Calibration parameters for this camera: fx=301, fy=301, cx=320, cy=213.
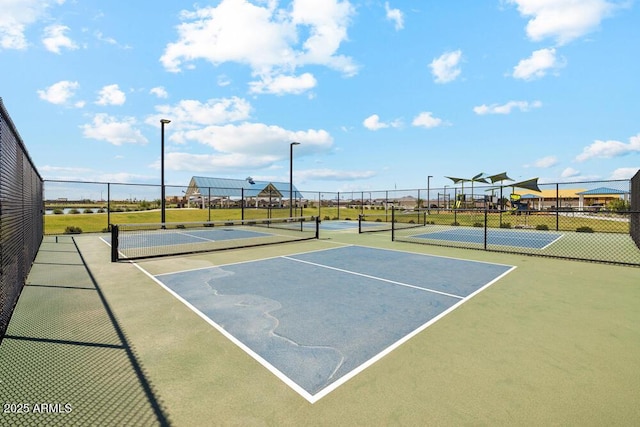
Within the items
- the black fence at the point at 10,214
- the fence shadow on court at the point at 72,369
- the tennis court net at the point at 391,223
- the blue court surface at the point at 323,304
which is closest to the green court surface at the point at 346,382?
the fence shadow on court at the point at 72,369

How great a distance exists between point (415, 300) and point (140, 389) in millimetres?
4428

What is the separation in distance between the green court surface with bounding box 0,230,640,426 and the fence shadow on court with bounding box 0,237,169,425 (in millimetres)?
15

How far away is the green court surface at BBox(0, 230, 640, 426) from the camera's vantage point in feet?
8.59

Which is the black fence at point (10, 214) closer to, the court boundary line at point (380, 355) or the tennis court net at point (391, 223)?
the court boundary line at point (380, 355)

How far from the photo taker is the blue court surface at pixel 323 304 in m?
3.53

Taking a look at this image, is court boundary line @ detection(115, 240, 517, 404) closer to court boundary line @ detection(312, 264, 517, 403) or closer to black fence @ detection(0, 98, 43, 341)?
court boundary line @ detection(312, 264, 517, 403)

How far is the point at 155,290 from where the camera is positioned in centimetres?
623

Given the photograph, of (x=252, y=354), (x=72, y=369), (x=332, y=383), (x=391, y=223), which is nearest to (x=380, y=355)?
(x=332, y=383)

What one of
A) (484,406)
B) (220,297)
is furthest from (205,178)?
(484,406)

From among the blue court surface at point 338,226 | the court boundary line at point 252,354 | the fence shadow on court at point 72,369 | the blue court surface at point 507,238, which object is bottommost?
the fence shadow on court at point 72,369

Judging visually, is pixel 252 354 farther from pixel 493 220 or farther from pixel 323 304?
pixel 493 220

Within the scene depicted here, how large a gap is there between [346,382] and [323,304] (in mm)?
2327

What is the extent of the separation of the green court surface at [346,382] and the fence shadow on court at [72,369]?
0.02 meters

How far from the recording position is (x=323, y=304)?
537 cm
